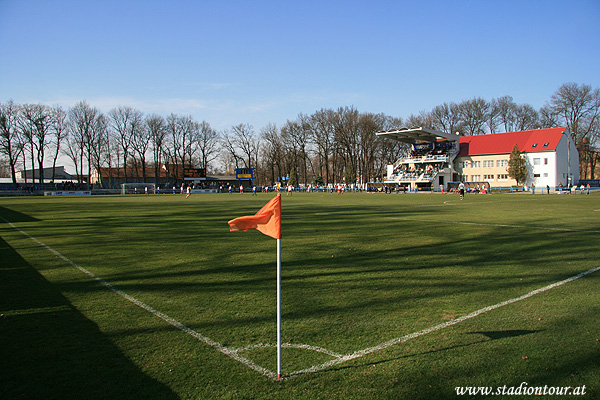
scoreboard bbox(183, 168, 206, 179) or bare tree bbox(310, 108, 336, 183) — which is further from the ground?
bare tree bbox(310, 108, 336, 183)

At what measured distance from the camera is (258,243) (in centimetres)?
1216

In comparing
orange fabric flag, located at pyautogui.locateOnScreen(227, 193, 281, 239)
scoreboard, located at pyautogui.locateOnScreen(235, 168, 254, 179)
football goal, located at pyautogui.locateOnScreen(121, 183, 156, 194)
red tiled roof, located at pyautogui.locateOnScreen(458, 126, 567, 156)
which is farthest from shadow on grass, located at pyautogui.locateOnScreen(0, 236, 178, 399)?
scoreboard, located at pyautogui.locateOnScreen(235, 168, 254, 179)

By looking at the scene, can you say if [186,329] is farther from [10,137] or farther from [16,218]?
[10,137]

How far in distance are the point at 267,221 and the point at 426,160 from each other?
7924 centimetres

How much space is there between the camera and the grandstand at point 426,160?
248 ft

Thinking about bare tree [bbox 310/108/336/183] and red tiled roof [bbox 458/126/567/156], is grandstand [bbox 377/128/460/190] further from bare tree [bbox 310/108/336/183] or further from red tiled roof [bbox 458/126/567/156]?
bare tree [bbox 310/108/336/183]

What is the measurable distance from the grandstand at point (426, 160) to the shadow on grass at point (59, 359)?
7289 cm

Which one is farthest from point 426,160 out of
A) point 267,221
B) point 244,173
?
point 267,221

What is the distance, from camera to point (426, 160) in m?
78.4

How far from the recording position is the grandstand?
75562 millimetres

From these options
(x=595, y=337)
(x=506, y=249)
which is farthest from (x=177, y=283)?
(x=506, y=249)

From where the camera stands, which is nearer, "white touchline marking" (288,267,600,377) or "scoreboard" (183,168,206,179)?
"white touchline marking" (288,267,600,377)

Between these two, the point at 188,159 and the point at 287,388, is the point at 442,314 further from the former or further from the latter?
the point at 188,159

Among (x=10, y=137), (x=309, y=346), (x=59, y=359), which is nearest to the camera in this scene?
(x=59, y=359)
